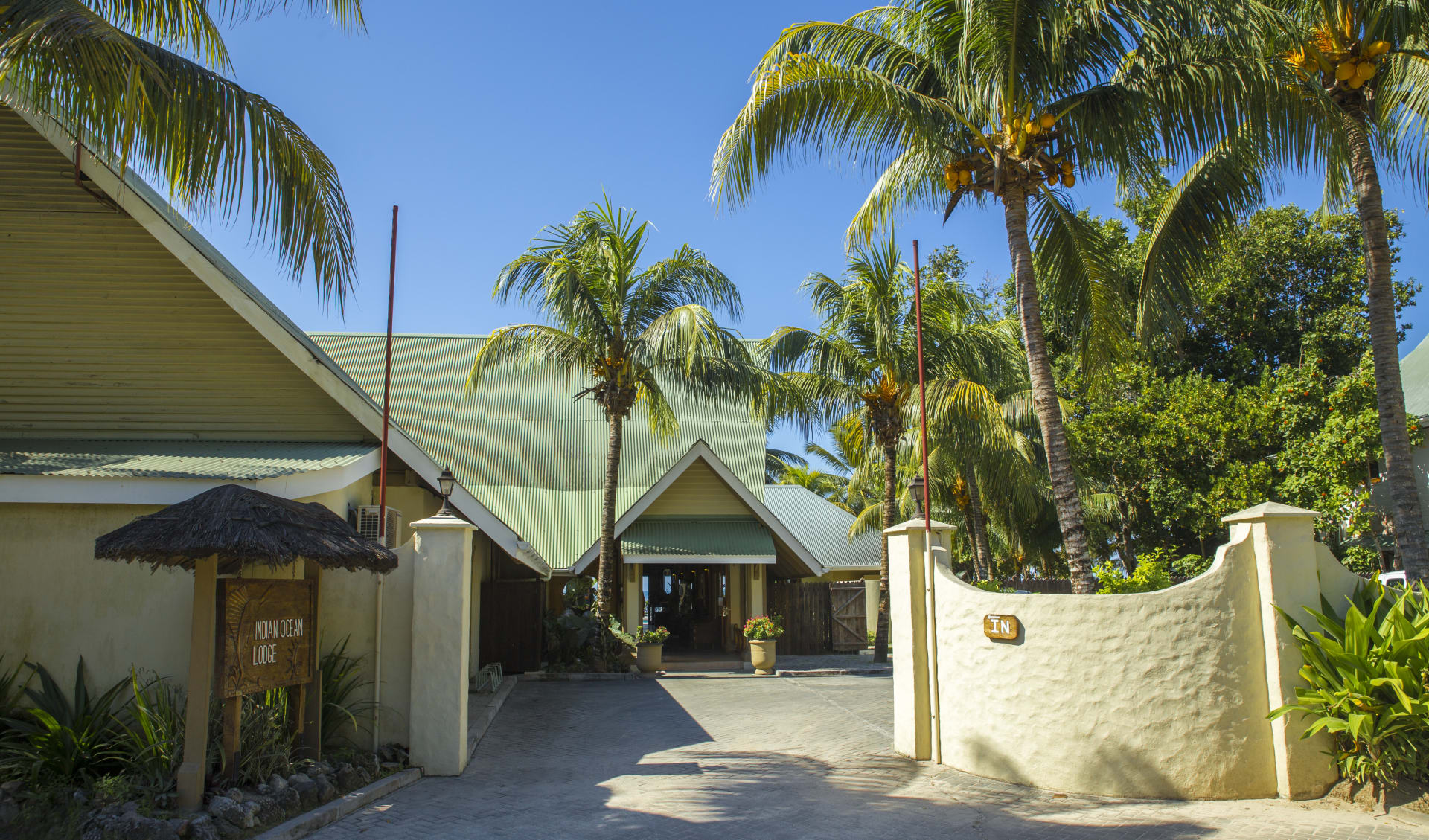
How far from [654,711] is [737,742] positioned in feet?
9.56

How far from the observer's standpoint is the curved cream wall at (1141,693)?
715 centimetres

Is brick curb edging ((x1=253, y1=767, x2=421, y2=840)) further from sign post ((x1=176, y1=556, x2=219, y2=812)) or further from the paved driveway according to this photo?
sign post ((x1=176, y1=556, x2=219, y2=812))

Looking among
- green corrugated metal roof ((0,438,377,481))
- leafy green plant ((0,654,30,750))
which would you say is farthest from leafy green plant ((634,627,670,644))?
leafy green plant ((0,654,30,750))

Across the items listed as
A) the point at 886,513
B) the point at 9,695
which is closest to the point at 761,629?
the point at 886,513

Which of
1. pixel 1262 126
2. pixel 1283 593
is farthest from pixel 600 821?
pixel 1262 126

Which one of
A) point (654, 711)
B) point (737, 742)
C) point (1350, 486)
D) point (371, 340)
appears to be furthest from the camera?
point (371, 340)

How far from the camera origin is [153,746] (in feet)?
22.9

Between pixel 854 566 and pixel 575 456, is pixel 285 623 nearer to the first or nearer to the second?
pixel 575 456

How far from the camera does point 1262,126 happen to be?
31.4 ft

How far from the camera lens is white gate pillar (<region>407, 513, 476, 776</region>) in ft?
28.5

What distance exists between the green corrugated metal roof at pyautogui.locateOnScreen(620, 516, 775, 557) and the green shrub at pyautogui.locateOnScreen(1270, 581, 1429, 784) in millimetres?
13397

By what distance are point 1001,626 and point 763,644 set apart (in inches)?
436

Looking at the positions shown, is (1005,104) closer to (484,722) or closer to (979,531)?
(484,722)

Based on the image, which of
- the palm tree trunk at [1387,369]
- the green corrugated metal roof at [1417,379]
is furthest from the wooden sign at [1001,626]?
the green corrugated metal roof at [1417,379]
